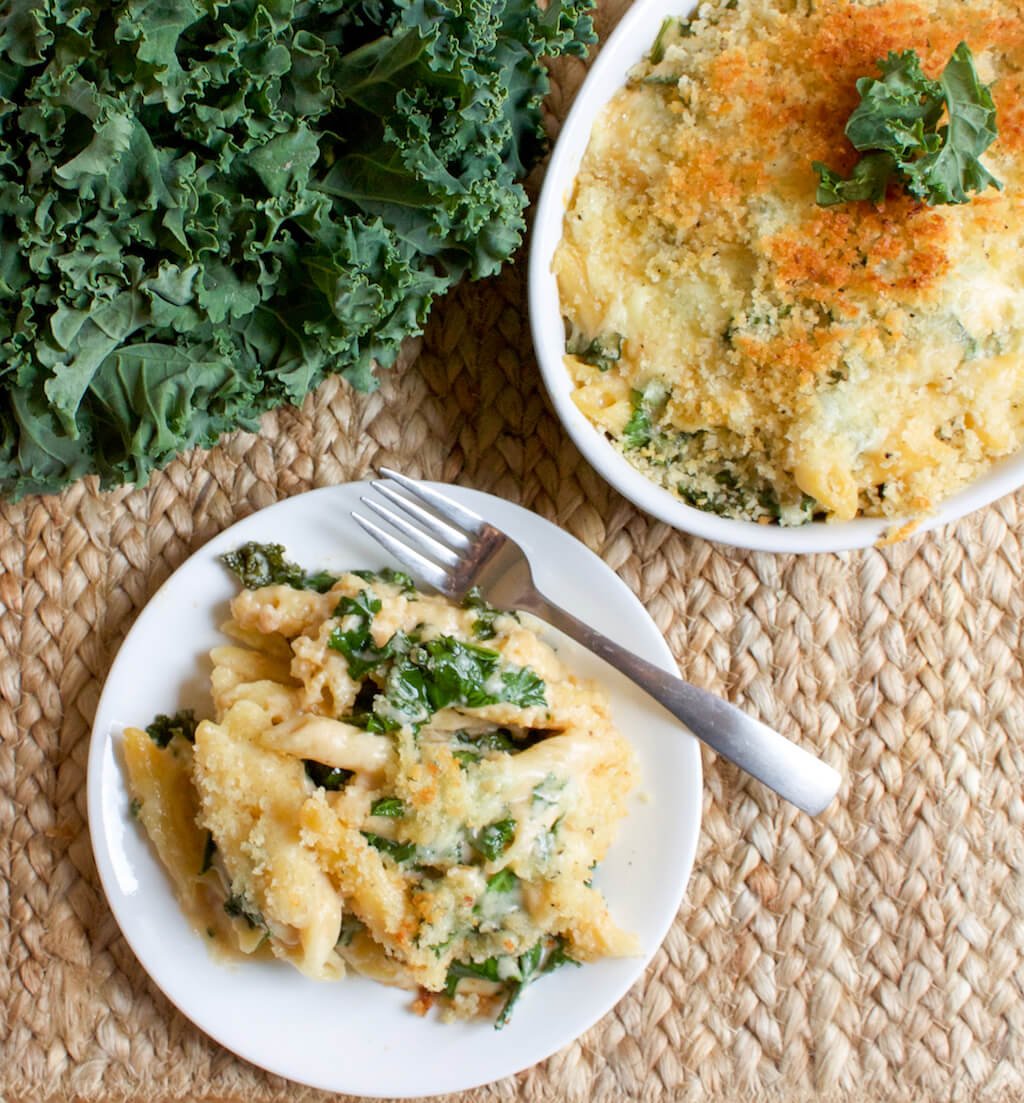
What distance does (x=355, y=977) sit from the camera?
7.21 feet

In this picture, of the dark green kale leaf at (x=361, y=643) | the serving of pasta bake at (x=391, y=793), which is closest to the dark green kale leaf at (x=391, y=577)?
the serving of pasta bake at (x=391, y=793)

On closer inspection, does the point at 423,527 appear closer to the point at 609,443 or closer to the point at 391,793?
the point at 609,443

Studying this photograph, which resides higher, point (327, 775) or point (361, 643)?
point (361, 643)

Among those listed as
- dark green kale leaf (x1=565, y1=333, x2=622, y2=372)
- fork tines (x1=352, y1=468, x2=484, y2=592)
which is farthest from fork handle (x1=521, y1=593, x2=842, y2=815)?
dark green kale leaf (x1=565, y1=333, x2=622, y2=372)

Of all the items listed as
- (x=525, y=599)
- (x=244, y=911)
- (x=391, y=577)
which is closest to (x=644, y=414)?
(x=525, y=599)

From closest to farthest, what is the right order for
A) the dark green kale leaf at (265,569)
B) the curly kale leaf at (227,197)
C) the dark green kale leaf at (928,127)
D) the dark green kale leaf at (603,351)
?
the curly kale leaf at (227,197) < the dark green kale leaf at (928,127) < the dark green kale leaf at (603,351) < the dark green kale leaf at (265,569)

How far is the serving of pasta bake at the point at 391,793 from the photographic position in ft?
6.54

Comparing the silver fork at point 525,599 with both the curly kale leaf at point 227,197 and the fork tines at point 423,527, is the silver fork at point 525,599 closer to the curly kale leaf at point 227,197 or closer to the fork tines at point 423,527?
the fork tines at point 423,527

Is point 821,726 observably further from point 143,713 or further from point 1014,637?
point 143,713

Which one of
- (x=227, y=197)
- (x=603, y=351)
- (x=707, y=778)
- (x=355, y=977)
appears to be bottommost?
(x=355, y=977)

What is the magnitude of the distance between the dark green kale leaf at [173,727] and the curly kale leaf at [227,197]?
45 centimetres

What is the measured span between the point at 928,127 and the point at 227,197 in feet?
3.62

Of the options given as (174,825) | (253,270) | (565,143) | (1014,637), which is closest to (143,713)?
(174,825)

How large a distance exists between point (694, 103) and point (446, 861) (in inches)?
53.2
